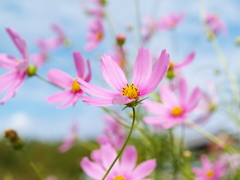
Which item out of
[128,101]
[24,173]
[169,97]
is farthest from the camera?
[24,173]

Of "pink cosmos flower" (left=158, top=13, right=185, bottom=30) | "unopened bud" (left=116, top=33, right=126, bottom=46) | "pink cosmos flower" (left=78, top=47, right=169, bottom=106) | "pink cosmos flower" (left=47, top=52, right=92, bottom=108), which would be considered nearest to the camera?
"pink cosmos flower" (left=78, top=47, right=169, bottom=106)

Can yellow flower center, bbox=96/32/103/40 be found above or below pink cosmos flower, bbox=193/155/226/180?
above

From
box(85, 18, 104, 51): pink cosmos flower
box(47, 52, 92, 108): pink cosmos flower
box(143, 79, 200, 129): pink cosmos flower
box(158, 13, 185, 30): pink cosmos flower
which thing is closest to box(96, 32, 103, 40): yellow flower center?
box(85, 18, 104, 51): pink cosmos flower

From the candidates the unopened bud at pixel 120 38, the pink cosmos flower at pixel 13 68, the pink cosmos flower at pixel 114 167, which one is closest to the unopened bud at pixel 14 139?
the pink cosmos flower at pixel 13 68

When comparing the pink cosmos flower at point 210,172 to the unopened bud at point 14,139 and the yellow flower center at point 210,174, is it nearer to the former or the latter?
the yellow flower center at point 210,174

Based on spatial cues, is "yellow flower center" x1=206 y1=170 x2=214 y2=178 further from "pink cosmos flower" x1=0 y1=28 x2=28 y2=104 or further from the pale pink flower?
"pink cosmos flower" x1=0 y1=28 x2=28 y2=104

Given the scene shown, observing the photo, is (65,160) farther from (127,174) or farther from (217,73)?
Answer: (127,174)

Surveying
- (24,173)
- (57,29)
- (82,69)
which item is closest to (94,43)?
(57,29)
